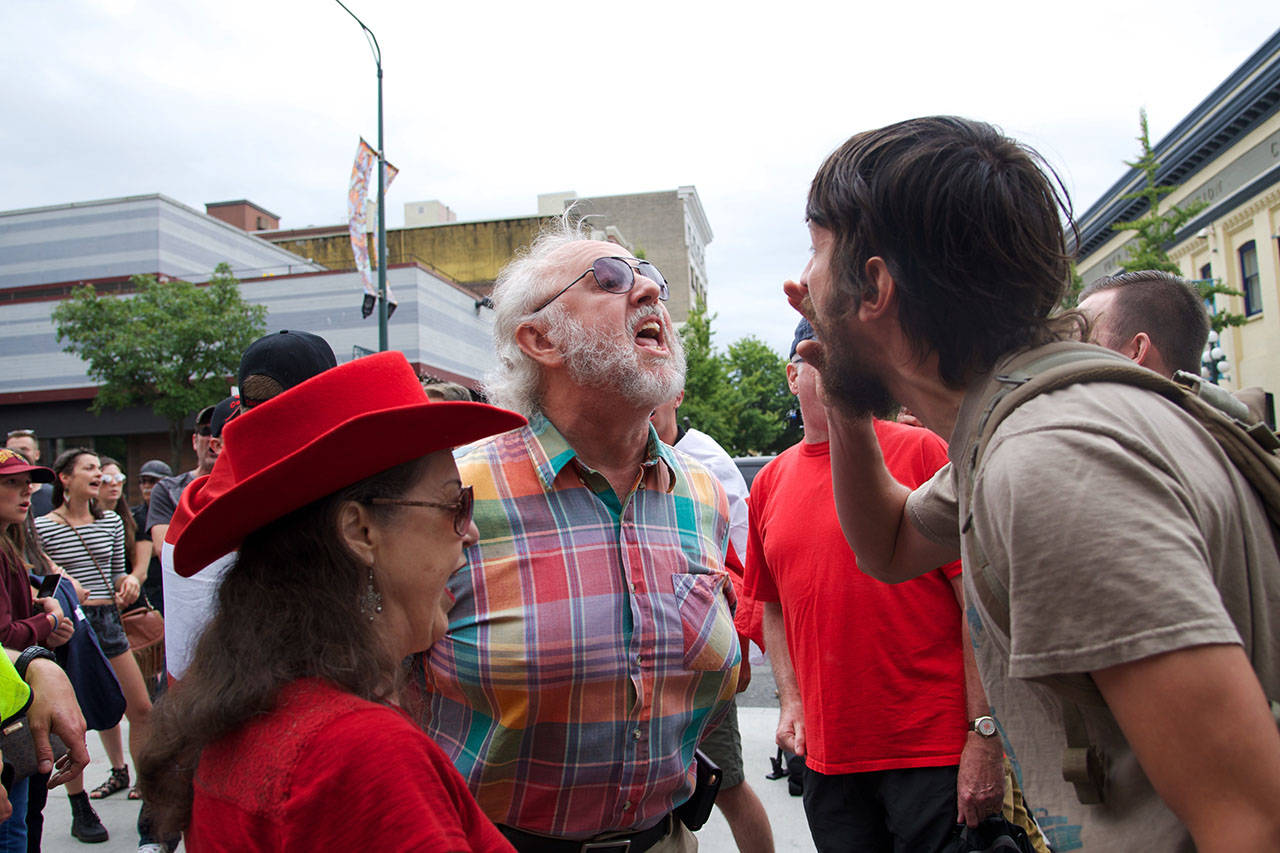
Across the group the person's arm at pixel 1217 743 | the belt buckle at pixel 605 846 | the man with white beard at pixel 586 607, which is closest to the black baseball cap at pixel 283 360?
the man with white beard at pixel 586 607

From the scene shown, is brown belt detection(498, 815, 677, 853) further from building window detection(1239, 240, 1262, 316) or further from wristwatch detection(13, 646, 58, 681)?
building window detection(1239, 240, 1262, 316)

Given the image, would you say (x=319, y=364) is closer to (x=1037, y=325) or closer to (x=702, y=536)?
(x=702, y=536)

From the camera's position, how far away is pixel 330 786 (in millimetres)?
1134

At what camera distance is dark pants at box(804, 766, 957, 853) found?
2.79m

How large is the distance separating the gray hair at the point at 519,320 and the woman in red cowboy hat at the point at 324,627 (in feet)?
3.90

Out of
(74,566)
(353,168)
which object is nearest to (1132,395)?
(74,566)

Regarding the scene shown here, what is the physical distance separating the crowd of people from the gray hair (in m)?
0.02

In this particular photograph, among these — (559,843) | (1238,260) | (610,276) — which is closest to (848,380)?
(610,276)

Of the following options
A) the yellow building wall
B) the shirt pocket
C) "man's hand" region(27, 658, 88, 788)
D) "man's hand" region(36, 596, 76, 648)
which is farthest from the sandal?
the yellow building wall

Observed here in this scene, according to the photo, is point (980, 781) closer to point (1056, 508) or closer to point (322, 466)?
point (1056, 508)

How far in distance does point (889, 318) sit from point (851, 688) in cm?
179

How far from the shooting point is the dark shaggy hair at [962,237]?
1432mm

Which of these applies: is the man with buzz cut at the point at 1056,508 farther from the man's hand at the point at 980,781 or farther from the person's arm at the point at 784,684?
the person's arm at the point at 784,684

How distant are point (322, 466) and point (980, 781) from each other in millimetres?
2309
